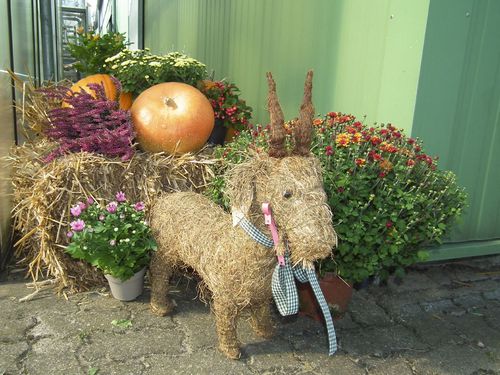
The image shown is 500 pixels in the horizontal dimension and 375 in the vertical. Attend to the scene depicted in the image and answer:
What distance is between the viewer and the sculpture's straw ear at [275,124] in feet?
7.20

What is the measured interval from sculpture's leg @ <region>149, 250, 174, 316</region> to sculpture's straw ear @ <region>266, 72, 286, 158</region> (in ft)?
→ 4.27

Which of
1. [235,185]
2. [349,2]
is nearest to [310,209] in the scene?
[235,185]

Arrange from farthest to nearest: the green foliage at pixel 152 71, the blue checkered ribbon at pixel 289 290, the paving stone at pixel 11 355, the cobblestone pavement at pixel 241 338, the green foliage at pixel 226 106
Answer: the green foliage at pixel 226 106, the green foliage at pixel 152 71, the cobblestone pavement at pixel 241 338, the paving stone at pixel 11 355, the blue checkered ribbon at pixel 289 290

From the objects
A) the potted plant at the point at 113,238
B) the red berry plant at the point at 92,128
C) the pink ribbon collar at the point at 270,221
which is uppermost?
the red berry plant at the point at 92,128

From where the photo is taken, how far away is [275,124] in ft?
7.19

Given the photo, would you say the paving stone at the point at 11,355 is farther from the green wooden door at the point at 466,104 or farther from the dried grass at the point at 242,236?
the green wooden door at the point at 466,104

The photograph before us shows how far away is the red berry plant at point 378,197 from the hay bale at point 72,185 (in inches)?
31.4

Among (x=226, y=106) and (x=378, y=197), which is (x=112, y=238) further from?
(x=226, y=106)

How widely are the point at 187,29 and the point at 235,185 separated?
802 centimetres

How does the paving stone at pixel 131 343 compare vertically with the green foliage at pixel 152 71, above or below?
below

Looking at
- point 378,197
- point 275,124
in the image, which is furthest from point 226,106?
point 275,124

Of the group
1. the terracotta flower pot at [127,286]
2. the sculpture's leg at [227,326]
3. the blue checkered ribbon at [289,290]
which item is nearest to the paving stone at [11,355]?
the terracotta flower pot at [127,286]

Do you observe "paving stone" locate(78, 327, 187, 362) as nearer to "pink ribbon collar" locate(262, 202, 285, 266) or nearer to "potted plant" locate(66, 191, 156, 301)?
"potted plant" locate(66, 191, 156, 301)

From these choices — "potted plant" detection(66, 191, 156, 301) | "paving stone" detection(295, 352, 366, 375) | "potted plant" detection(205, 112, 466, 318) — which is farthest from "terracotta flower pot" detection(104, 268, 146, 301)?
"paving stone" detection(295, 352, 366, 375)
